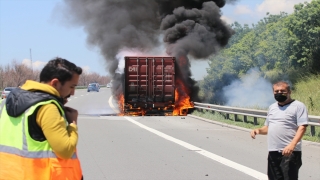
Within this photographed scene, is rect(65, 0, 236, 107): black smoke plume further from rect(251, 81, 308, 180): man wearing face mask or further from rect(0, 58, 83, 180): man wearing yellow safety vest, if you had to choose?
rect(0, 58, 83, 180): man wearing yellow safety vest

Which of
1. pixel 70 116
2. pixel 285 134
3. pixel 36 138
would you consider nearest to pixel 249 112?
pixel 285 134

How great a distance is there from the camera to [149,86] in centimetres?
2367

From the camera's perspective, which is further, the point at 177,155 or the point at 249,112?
the point at 249,112

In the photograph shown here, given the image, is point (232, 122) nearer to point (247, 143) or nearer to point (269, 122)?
point (247, 143)

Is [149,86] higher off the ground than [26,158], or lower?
higher

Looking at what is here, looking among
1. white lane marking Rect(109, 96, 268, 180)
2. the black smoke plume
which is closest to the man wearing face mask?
white lane marking Rect(109, 96, 268, 180)

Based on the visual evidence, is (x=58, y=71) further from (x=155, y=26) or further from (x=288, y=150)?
(x=155, y=26)

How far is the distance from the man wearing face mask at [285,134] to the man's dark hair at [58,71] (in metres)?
2.97

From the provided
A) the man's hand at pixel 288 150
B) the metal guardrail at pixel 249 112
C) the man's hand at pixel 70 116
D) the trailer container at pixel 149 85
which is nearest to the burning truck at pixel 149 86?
the trailer container at pixel 149 85

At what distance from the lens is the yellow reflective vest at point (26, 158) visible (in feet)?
9.66

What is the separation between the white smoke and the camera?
30.3 metres

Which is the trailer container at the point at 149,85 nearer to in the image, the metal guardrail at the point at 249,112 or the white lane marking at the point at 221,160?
the metal guardrail at the point at 249,112

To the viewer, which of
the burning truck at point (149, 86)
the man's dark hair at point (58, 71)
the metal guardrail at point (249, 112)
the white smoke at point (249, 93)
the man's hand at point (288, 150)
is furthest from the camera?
the white smoke at point (249, 93)

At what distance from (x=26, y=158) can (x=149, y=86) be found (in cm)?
2073
